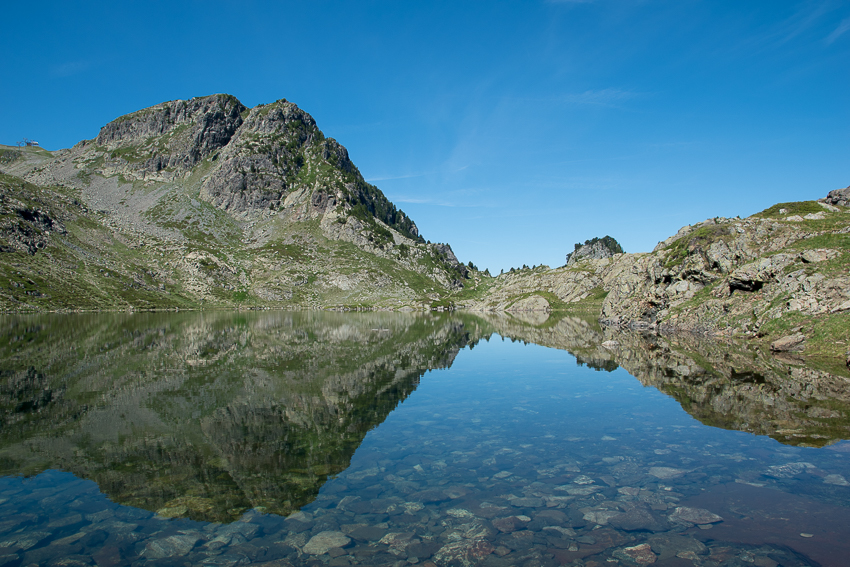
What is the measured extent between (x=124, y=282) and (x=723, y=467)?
218m

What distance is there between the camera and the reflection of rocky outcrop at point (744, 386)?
20312 millimetres

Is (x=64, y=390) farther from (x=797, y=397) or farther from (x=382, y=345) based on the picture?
(x=797, y=397)

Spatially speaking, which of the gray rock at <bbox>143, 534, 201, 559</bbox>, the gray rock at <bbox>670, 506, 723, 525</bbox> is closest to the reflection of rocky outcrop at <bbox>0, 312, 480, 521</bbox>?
the gray rock at <bbox>143, 534, 201, 559</bbox>

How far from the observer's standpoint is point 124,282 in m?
183

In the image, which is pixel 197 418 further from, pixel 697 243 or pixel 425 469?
pixel 697 243

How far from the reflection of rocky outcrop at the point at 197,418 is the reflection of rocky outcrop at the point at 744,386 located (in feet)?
59.8

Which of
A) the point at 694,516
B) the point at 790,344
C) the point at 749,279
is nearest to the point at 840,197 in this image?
the point at 749,279

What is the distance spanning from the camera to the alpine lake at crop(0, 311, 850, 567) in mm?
11102

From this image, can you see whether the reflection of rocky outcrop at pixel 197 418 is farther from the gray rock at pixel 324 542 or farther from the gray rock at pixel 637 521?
the gray rock at pixel 637 521

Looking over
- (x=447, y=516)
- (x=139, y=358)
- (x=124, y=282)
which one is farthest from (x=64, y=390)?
(x=124, y=282)

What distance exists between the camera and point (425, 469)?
16.8 metres

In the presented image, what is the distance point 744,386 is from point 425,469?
24.2 meters

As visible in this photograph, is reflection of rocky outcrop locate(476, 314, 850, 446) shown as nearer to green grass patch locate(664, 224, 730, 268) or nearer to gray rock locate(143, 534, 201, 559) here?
gray rock locate(143, 534, 201, 559)

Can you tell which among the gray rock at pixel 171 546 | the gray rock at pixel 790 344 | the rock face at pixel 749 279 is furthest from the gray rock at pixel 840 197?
the gray rock at pixel 171 546
